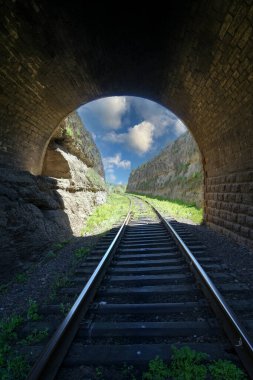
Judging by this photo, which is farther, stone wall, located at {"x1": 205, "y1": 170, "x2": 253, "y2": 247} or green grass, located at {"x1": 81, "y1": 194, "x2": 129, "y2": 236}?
green grass, located at {"x1": 81, "y1": 194, "x2": 129, "y2": 236}

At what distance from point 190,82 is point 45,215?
19.3 ft

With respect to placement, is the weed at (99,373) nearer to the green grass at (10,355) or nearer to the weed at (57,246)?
the green grass at (10,355)

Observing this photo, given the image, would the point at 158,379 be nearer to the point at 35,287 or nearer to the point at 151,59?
the point at 35,287

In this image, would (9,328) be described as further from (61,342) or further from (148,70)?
(148,70)

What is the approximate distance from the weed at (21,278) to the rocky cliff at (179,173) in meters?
13.8

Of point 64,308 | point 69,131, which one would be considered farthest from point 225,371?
point 69,131

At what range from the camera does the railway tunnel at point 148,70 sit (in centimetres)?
494

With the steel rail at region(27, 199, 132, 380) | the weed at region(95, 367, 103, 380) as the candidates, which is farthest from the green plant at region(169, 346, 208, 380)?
the steel rail at region(27, 199, 132, 380)

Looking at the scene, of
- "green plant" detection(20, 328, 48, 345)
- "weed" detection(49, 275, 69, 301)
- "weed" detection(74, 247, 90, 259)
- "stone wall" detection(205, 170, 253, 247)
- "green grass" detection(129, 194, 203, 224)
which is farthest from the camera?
"green grass" detection(129, 194, 203, 224)

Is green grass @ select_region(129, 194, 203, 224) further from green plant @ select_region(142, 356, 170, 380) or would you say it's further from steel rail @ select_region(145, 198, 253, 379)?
green plant @ select_region(142, 356, 170, 380)

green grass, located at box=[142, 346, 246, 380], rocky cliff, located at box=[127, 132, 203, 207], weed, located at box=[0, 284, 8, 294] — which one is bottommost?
weed, located at box=[0, 284, 8, 294]

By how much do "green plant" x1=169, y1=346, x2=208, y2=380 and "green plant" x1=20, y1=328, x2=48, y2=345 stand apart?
1394mm

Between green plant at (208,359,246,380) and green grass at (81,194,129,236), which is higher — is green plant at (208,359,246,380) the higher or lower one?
the lower one

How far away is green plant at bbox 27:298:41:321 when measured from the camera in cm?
301
